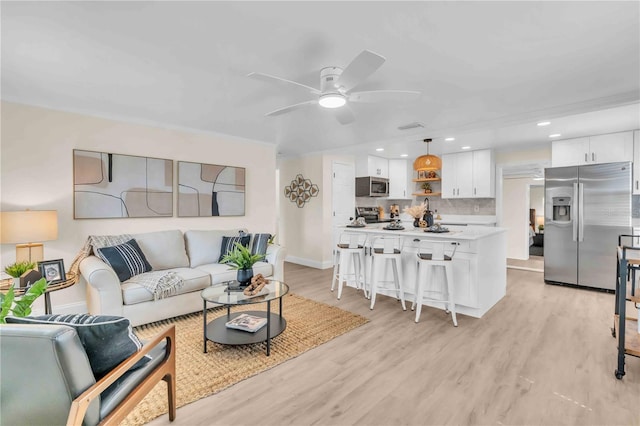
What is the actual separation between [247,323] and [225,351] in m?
0.28

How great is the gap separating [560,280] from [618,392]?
10.4 ft

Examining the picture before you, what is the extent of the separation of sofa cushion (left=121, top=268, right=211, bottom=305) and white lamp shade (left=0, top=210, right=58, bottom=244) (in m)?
0.82

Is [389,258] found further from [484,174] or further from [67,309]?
[67,309]

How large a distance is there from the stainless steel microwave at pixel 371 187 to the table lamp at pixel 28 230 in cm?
503

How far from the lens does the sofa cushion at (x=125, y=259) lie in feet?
10.1

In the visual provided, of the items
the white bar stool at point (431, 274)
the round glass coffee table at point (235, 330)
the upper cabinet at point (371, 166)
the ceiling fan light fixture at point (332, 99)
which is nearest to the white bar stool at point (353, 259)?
the white bar stool at point (431, 274)

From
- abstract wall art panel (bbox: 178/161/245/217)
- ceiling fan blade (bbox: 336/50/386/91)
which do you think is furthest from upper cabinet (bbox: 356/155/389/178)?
ceiling fan blade (bbox: 336/50/386/91)

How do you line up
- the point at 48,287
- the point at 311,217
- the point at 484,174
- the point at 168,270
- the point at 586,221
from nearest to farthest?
the point at 48,287 < the point at 168,270 < the point at 586,221 < the point at 484,174 < the point at 311,217

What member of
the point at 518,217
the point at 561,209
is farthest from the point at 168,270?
the point at 518,217

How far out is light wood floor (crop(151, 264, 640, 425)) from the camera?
1.83m

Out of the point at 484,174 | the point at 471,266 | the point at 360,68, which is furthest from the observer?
the point at 484,174

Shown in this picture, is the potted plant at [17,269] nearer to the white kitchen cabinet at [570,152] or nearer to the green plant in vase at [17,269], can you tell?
the green plant in vase at [17,269]

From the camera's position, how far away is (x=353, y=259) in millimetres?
4461

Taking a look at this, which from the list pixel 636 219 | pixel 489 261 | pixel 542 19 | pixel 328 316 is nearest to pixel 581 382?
pixel 489 261
